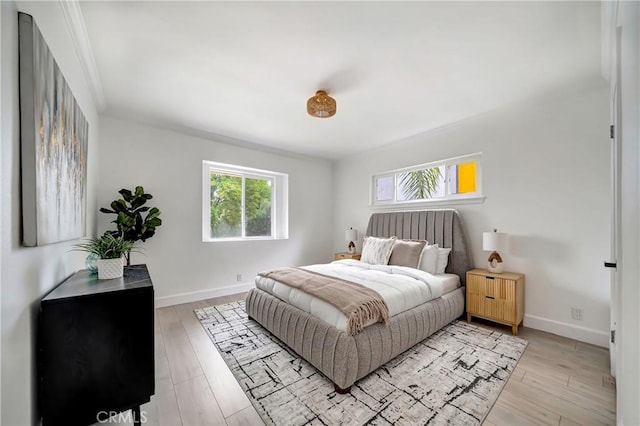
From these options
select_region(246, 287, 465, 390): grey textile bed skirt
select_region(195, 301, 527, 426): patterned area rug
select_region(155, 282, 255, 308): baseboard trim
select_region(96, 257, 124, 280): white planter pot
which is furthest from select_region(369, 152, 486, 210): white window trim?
select_region(96, 257, 124, 280): white planter pot

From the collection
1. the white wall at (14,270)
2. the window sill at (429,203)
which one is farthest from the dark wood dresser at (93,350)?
the window sill at (429,203)

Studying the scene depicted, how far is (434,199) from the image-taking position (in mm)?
3629

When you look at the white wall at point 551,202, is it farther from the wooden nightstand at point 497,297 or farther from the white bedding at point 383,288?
the white bedding at point 383,288

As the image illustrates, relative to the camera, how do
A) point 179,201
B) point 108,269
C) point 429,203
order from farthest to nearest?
point 429,203 → point 179,201 → point 108,269

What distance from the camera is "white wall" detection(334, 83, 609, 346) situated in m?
2.39

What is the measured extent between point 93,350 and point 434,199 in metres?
3.81

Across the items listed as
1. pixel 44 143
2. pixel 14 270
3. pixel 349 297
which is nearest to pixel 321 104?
pixel 349 297

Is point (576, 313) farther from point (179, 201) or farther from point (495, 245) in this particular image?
point (179, 201)

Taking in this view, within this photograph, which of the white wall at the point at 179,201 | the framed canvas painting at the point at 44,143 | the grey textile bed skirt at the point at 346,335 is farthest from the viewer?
the white wall at the point at 179,201

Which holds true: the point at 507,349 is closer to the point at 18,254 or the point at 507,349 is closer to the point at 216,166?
the point at 18,254

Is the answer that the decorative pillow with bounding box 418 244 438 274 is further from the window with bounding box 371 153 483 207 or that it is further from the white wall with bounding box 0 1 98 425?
the white wall with bounding box 0 1 98 425

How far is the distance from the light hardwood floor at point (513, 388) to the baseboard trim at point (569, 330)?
0.26 feet

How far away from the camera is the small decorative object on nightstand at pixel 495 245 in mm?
2799

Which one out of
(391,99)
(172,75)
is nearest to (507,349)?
(391,99)
